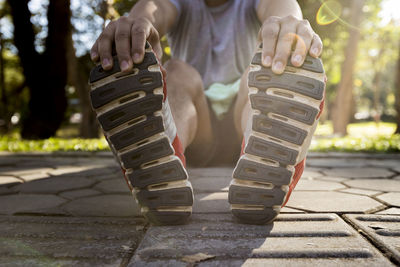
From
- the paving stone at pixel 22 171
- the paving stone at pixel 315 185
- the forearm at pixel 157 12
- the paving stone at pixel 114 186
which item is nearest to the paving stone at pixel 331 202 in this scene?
the paving stone at pixel 315 185

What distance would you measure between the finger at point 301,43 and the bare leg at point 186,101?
0.64m

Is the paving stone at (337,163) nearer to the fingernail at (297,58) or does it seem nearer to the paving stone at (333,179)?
the paving stone at (333,179)

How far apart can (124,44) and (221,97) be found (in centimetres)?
100

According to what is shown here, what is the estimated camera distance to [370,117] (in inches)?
1347

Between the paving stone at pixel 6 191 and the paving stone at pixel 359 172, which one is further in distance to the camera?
the paving stone at pixel 359 172

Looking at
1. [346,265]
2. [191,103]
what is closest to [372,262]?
[346,265]

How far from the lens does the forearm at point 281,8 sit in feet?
5.08

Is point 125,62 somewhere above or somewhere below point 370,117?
above

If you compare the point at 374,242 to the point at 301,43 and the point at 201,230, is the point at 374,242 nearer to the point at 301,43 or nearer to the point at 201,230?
the point at 201,230

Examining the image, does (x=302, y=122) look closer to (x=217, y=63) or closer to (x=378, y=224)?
(x=378, y=224)

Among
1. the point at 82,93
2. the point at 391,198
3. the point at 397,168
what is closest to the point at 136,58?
the point at 391,198

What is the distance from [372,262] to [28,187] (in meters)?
1.71

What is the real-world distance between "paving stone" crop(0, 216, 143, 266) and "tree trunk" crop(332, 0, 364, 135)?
8.68 m

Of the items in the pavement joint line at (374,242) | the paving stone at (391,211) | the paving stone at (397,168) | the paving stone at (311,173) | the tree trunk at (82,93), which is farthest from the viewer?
the tree trunk at (82,93)
